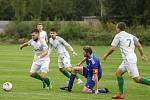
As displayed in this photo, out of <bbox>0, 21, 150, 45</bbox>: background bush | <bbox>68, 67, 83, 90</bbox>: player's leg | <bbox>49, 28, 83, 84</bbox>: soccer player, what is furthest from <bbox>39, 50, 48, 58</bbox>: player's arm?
<bbox>0, 21, 150, 45</bbox>: background bush

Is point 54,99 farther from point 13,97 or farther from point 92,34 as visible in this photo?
→ point 92,34

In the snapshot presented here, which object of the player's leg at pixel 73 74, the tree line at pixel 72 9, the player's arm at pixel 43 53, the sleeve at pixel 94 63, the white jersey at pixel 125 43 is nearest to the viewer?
the white jersey at pixel 125 43

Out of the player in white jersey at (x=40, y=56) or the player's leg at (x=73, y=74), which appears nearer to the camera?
the player's leg at (x=73, y=74)

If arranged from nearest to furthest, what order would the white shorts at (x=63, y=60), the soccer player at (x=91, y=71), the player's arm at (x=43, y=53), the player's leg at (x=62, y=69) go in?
the soccer player at (x=91, y=71) < the player's arm at (x=43, y=53) < the player's leg at (x=62, y=69) < the white shorts at (x=63, y=60)

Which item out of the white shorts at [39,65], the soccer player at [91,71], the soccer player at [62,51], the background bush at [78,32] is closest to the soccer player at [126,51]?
the soccer player at [91,71]

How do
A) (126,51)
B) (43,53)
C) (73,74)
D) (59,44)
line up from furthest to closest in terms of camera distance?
1. (59,44)
2. (43,53)
3. (73,74)
4. (126,51)

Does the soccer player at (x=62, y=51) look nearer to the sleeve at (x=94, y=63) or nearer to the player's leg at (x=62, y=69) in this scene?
the player's leg at (x=62, y=69)

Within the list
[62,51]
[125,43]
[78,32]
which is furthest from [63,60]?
[78,32]

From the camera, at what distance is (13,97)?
1534 cm

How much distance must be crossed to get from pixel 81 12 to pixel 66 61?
84501mm

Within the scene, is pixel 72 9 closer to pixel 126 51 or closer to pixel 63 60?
pixel 63 60

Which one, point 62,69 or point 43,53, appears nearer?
point 43,53

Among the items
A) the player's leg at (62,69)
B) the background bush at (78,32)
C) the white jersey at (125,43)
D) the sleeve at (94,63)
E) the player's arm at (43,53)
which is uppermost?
the white jersey at (125,43)

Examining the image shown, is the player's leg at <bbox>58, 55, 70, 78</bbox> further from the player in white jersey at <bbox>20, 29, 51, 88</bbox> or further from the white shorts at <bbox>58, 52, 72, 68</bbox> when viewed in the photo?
the player in white jersey at <bbox>20, 29, 51, 88</bbox>
